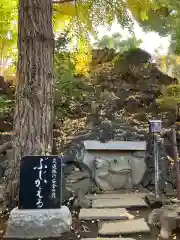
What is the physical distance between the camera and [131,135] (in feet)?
20.1

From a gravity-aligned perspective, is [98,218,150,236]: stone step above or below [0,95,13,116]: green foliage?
below

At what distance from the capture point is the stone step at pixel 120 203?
4.63 metres

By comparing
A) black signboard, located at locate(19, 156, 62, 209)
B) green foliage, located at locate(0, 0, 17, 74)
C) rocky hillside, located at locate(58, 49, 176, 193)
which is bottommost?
black signboard, located at locate(19, 156, 62, 209)

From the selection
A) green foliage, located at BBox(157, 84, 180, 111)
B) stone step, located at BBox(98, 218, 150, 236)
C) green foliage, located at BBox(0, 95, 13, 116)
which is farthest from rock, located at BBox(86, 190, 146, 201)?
green foliage, located at BBox(0, 95, 13, 116)

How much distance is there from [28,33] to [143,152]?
3.64 meters

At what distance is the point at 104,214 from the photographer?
13.6ft

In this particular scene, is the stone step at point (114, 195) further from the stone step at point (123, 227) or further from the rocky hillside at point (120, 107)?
the stone step at point (123, 227)

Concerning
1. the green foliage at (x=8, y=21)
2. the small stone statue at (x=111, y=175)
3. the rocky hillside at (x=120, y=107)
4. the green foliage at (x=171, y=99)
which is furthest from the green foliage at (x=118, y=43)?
the small stone statue at (x=111, y=175)

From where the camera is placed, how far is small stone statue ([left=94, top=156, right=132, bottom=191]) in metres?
5.68

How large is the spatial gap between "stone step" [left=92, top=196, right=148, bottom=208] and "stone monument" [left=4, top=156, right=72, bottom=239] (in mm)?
1247

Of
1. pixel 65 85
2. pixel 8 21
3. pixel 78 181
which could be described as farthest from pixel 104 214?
pixel 8 21

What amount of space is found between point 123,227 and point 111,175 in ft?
6.91

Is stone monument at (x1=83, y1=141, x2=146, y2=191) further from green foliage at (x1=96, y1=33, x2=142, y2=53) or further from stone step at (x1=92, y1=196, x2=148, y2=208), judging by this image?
green foliage at (x1=96, y1=33, x2=142, y2=53)

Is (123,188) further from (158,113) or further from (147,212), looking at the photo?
(158,113)
